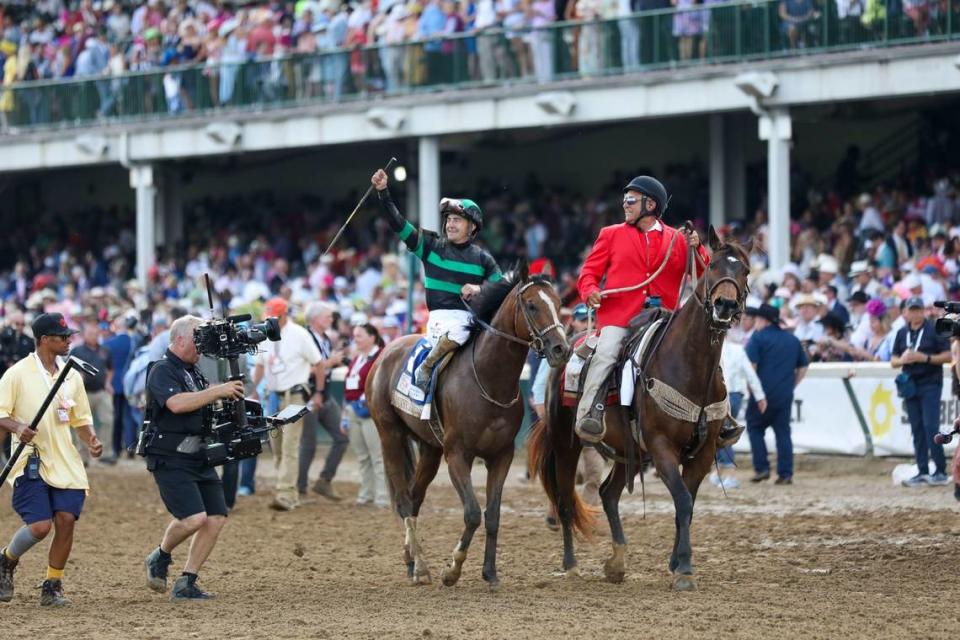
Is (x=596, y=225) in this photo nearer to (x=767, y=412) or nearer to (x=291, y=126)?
(x=291, y=126)

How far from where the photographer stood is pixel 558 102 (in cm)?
2312

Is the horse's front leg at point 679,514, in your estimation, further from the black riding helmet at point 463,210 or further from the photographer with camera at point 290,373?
the photographer with camera at point 290,373

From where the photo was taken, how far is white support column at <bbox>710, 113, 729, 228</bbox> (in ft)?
82.0

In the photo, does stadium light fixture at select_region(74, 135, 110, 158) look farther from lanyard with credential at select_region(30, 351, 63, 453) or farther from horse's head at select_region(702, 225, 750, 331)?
horse's head at select_region(702, 225, 750, 331)

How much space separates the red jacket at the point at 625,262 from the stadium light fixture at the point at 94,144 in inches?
801

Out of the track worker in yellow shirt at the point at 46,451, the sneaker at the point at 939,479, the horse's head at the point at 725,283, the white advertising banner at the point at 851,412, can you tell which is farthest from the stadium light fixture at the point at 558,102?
the track worker in yellow shirt at the point at 46,451

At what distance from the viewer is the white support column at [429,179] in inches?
1001

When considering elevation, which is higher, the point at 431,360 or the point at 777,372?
the point at 431,360

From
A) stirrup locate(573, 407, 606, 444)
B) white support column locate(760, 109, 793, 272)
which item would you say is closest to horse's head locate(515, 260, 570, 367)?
stirrup locate(573, 407, 606, 444)

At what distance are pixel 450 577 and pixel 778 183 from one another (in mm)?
13005

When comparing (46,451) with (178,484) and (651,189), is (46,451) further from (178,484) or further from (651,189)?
(651,189)

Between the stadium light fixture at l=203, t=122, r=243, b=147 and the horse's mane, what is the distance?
17663mm

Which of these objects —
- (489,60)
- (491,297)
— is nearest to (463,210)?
(491,297)

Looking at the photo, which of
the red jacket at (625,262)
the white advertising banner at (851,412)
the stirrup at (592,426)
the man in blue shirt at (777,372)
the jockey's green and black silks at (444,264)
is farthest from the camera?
the white advertising banner at (851,412)
